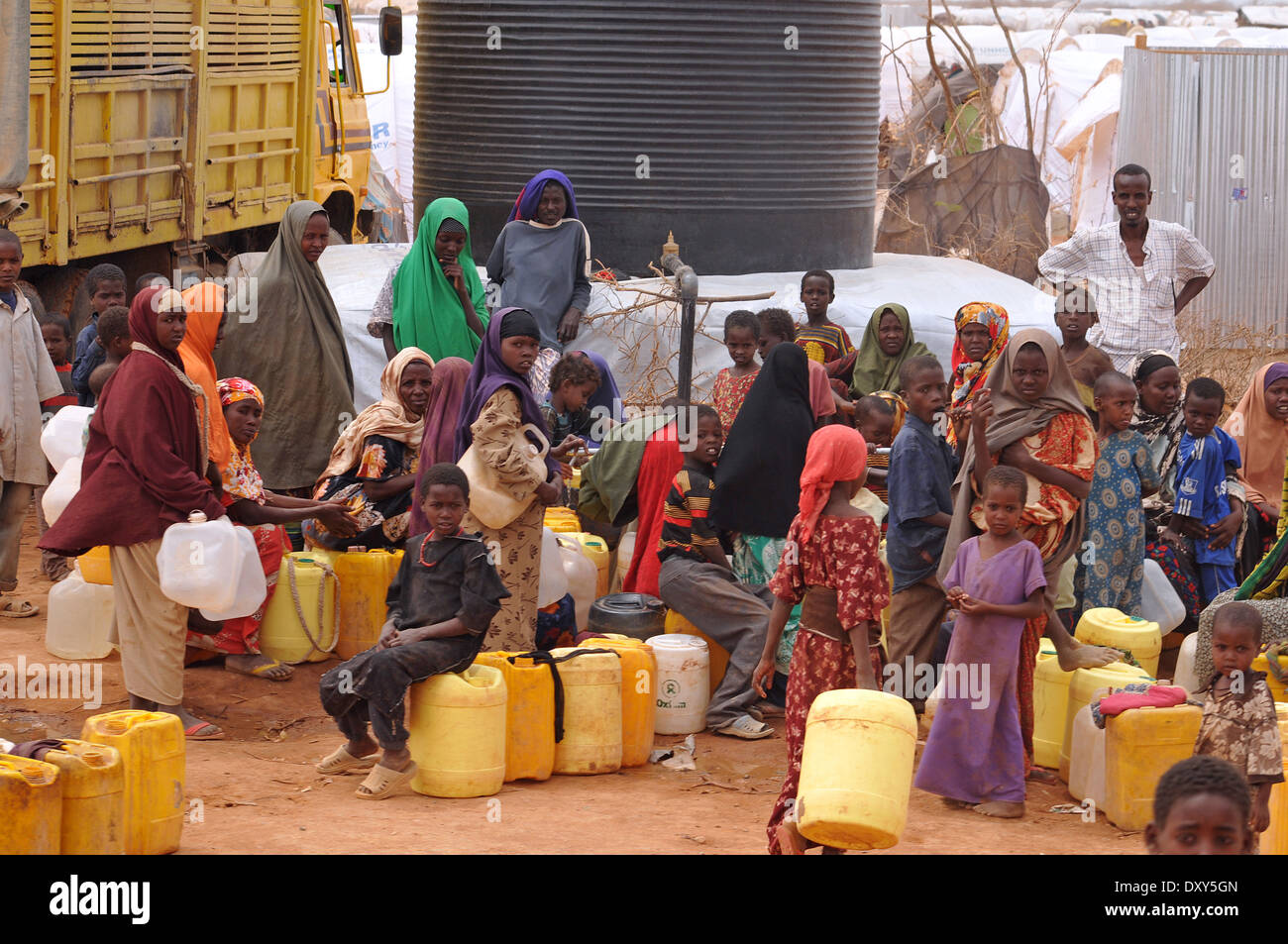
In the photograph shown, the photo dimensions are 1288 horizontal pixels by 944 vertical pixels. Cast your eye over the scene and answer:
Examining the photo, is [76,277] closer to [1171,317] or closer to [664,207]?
[664,207]

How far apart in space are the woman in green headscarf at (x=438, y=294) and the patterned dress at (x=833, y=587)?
133 inches

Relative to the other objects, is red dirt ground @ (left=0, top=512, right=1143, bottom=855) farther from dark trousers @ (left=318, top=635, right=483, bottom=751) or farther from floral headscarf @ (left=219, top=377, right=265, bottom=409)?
floral headscarf @ (left=219, top=377, right=265, bottom=409)

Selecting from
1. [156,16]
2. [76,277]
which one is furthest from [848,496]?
[156,16]

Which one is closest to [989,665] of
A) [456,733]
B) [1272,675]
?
[1272,675]

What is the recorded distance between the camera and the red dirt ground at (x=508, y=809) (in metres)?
4.97

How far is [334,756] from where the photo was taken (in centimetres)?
564

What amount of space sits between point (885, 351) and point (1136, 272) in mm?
1365

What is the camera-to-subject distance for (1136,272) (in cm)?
818

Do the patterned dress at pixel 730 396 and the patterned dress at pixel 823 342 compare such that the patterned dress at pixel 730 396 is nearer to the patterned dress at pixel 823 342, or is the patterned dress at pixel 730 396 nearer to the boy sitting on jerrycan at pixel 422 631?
the patterned dress at pixel 823 342

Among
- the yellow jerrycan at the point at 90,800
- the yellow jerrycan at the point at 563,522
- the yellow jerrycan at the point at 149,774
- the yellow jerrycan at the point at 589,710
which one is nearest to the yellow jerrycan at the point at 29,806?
the yellow jerrycan at the point at 90,800

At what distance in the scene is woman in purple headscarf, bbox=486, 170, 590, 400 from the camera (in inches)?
342

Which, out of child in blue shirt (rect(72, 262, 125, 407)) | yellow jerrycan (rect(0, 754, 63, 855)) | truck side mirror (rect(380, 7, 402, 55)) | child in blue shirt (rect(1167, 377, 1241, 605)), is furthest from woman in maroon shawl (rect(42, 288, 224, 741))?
truck side mirror (rect(380, 7, 402, 55))

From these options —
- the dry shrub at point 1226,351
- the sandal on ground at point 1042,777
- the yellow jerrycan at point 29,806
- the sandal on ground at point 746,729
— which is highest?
the dry shrub at point 1226,351

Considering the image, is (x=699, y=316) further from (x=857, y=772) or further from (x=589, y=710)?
(x=857, y=772)
